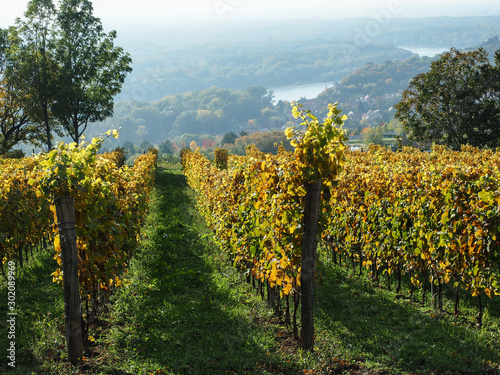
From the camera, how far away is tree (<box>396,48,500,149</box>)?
1307 inches

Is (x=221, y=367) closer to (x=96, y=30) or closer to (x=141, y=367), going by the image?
(x=141, y=367)

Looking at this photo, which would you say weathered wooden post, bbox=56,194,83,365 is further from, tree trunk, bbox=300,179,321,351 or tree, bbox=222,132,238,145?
tree, bbox=222,132,238,145

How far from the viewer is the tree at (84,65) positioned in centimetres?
3444

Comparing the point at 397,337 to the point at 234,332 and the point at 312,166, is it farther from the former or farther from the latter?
the point at 312,166

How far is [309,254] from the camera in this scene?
5234 millimetres

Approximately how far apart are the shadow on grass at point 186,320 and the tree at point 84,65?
27973mm

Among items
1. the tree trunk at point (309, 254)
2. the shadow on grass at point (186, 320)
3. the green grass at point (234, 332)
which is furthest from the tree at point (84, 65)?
the tree trunk at point (309, 254)

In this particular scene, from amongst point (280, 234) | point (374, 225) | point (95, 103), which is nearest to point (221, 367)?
point (280, 234)

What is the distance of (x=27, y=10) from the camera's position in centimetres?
3347

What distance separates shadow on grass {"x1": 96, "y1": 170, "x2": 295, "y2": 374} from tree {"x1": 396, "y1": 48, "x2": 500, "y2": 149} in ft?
101

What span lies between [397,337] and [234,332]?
2.34 m

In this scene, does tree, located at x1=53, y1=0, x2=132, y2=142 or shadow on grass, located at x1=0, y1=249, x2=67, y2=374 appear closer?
shadow on grass, located at x1=0, y1=249, x2=67, y2=374

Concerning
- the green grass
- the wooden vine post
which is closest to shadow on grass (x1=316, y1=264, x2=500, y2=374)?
the green grass

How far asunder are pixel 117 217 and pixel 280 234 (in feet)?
8.37
